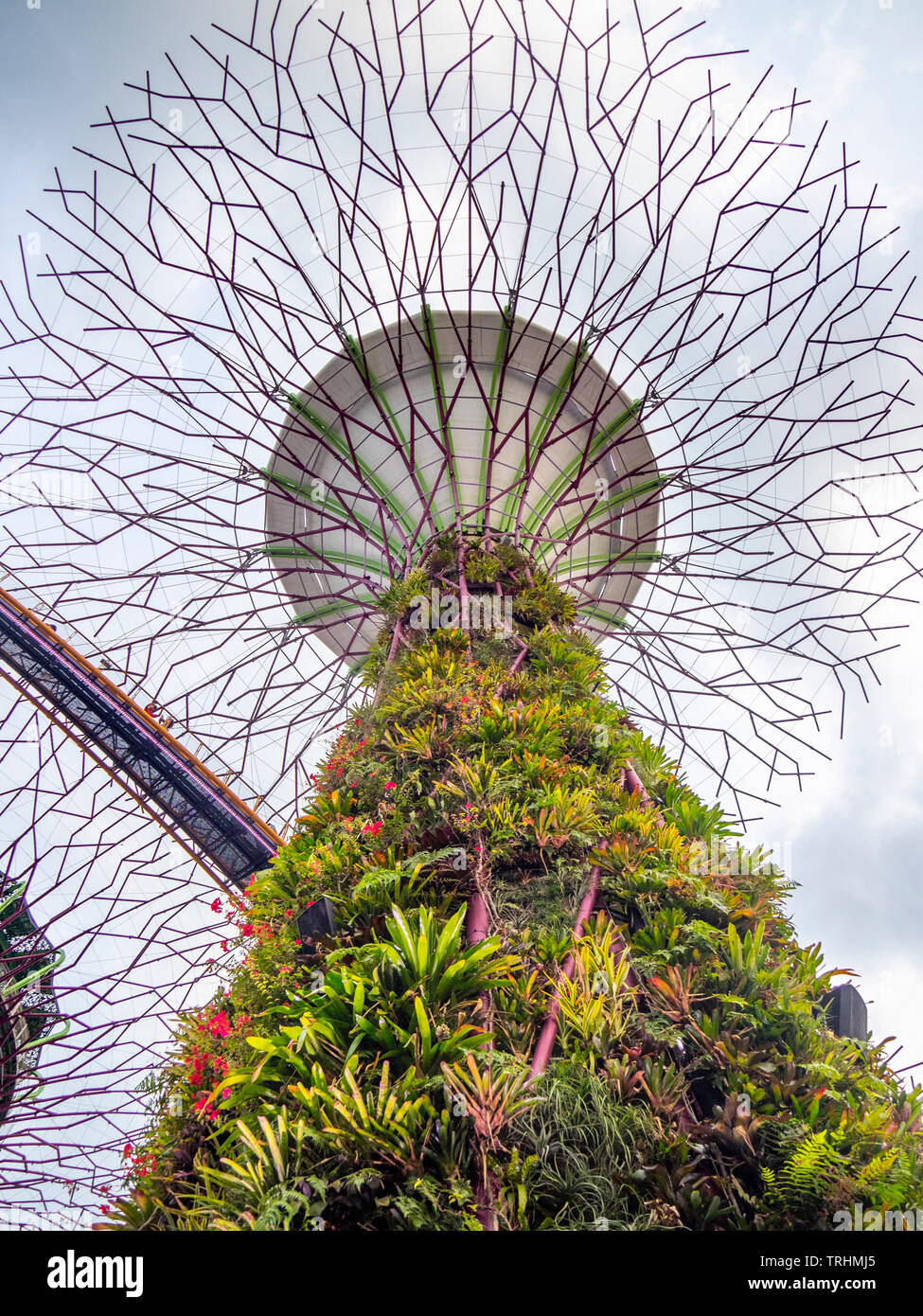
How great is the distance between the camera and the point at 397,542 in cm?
1226

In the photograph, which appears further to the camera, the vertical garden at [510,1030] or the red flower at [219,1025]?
the red flower at [219,1025]

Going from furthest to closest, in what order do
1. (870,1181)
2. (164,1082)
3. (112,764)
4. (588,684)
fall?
(112,764) < (588,684) < (164,1082) < (870,1181)

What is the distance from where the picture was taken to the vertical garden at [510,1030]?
2955mm

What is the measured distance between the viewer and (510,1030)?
3.66m

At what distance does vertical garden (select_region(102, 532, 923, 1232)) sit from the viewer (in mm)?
2955

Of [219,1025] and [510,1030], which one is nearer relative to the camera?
[510,1030]

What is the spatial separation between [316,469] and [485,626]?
18.5 ft

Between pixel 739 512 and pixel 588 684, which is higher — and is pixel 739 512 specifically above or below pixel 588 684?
above

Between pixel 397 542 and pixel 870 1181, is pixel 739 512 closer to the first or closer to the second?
pixel 397 542

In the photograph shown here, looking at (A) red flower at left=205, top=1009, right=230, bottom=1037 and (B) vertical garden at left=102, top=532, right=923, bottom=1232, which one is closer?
(B) vertical garden at left=102, top=532, right=923, bottom=1232

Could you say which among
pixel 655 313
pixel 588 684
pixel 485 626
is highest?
pixel 655 313
